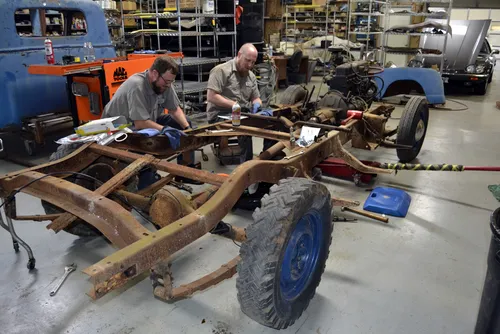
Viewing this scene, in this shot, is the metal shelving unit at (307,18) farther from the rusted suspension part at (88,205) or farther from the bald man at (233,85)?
the rusted suspension part at (88,205)

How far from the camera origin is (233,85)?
5.04 metres

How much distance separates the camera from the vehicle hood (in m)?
10.2

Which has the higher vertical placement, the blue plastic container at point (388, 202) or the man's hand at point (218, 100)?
the man's hand at point (218, 100)

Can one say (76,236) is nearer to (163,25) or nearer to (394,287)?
(394,287)

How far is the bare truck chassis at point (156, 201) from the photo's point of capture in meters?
1.79

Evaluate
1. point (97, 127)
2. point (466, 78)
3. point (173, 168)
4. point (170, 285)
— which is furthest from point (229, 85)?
point (466, 78)

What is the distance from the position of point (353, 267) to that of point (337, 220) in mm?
711

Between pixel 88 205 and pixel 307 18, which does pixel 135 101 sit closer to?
pixel 88 205

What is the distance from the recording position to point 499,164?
5281 mm

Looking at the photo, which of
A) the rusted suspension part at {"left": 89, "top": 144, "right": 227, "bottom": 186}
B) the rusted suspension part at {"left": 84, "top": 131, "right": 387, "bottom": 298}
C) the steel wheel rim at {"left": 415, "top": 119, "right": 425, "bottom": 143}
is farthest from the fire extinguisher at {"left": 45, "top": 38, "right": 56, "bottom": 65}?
the steel wheel rim at {"left": 415, "top": 119, "right": 425, "bottom": 143}

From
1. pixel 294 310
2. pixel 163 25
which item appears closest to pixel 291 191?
pixel 294 310

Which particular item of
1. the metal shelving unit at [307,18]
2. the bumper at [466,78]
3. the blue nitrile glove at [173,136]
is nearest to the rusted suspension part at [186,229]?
the blue nitrile glove at [173,136]

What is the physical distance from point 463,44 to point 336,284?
31.7 feet

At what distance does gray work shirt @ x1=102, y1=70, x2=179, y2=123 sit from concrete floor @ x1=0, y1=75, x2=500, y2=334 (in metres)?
1.21
